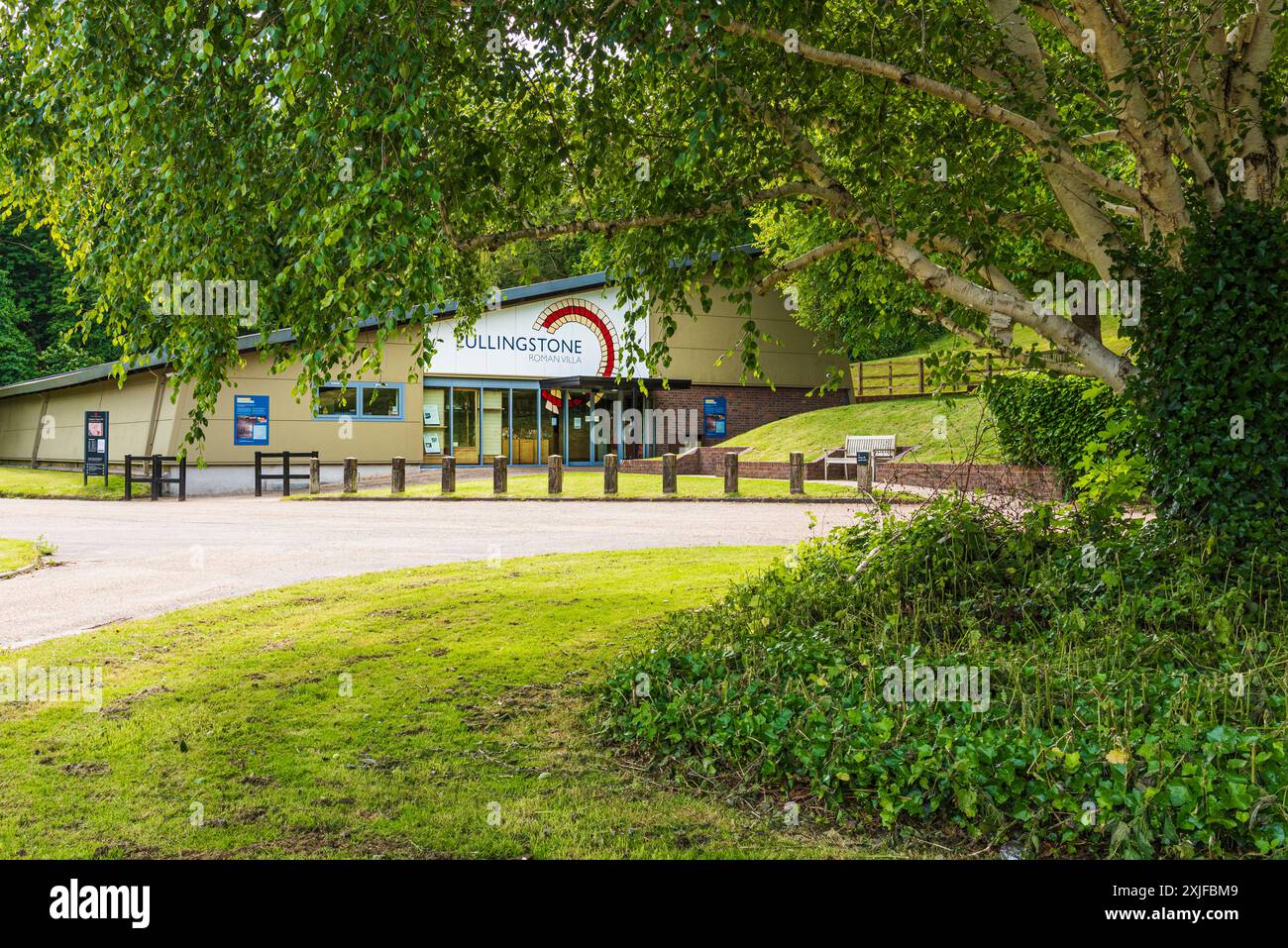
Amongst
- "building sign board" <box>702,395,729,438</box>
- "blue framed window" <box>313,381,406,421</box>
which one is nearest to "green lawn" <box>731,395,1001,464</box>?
"building sign board" <box>702,395,729,438</box>

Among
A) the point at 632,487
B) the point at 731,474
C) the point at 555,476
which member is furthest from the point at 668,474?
the point at 555,476

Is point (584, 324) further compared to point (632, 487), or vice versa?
point (584, 324)

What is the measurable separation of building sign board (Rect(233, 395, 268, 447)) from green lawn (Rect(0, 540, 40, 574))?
1593 centimetres

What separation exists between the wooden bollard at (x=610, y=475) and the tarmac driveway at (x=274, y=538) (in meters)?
1.52

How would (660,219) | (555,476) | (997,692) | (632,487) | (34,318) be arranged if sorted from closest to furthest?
(997,692) → (660,219) → (555,476) → (632,487) → (34,318)

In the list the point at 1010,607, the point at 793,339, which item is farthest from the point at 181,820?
the point at 793,339

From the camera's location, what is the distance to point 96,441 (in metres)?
28.9

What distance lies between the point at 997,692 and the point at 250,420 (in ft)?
95.6

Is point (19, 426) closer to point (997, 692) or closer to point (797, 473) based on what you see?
point (797, 473)

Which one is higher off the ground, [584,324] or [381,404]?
[584,324]

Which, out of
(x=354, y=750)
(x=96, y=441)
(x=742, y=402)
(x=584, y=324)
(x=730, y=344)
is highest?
(x=584, y=324)

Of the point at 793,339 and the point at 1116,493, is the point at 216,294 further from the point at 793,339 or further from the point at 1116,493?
the point at 793,339
